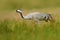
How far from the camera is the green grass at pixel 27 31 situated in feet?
23.8

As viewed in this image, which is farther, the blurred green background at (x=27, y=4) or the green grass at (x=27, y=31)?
the blurred green background at (x=27, y=4)

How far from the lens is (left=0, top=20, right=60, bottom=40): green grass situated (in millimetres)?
7262

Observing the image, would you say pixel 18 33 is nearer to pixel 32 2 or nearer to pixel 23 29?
Answer: pixel 23 29

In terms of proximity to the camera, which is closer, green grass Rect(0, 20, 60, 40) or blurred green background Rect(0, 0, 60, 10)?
green grass Rect(0, 20, 60, 40)

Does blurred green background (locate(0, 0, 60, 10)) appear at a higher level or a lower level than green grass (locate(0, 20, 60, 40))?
higher

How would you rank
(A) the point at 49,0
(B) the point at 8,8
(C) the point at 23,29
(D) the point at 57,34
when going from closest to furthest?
(D) the point at 57,34 → (C) the point at 23,29 → (B) the point at 8,8 → (A) the point at 49,0

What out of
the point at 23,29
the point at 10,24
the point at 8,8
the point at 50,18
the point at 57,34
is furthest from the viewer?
the point at 8,8

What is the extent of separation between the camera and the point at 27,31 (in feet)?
25.4

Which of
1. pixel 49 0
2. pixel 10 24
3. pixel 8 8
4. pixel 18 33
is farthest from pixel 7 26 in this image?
pixel 49 0

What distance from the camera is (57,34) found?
24.3ft

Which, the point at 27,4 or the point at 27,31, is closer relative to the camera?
the point at 27,31

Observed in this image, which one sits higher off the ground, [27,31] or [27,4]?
[27,4]

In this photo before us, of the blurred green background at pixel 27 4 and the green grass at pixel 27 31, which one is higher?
the blurred green background at pixel 27 4

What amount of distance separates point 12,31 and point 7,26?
445mm
